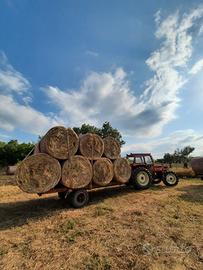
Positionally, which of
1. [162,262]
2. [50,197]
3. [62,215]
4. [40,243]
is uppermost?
[50,197]

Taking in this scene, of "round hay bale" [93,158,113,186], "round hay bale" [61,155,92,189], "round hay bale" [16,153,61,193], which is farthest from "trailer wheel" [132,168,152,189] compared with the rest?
"round hay bale" [16,153,61,193]

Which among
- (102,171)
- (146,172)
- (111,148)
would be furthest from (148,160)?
(102,171)

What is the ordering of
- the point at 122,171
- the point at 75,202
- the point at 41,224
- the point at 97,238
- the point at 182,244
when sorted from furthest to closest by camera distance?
the point at 122,171
the point at 75,202
the point at 41,224
the point at 97,238
the point at 182,244

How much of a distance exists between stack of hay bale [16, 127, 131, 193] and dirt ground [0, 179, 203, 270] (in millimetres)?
972

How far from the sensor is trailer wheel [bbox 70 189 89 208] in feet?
27.1

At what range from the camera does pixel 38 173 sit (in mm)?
7375

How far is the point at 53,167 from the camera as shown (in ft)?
25.0

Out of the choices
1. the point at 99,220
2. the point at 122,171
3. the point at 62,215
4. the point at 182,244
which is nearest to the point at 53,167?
the point at 62,215

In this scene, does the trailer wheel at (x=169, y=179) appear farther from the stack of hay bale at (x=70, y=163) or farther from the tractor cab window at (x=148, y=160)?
the stack of hay bale at (x=70, y=163)

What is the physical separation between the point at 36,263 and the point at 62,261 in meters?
0.48

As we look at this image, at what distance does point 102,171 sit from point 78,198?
1370mm

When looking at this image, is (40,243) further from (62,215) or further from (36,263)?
(62,215)

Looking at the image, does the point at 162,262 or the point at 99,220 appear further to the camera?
the point at 99,220

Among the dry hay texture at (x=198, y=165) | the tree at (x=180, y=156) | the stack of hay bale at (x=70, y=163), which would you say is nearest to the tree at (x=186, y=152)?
the tree at (x=180, y=156)
